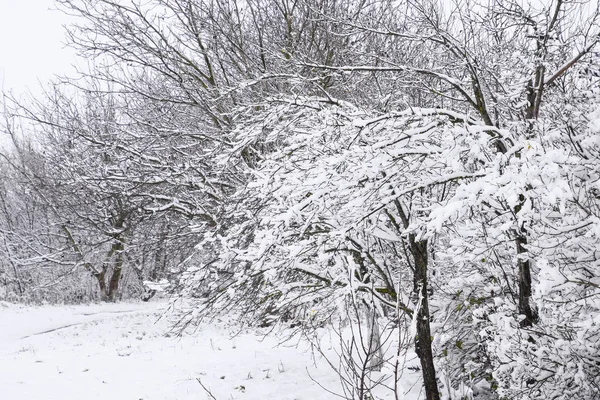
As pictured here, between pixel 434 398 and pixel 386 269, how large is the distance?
1.48 m

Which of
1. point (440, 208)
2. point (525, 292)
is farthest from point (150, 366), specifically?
point (440, 208)

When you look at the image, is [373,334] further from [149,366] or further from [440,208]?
[149,366]

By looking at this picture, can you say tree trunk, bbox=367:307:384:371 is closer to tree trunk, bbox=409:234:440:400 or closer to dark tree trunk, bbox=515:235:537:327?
tree trunk, bbox=409:234:440:400

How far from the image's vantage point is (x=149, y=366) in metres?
7.09

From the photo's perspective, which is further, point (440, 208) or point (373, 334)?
point (373, 334)

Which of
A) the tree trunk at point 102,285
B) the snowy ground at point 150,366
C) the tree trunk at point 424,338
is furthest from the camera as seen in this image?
the tree trunk at point 102,285

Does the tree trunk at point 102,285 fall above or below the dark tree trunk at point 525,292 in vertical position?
below

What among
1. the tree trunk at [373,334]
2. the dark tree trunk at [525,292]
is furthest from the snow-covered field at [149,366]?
the dark tree trunk at [525,292]

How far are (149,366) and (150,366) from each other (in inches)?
0.7

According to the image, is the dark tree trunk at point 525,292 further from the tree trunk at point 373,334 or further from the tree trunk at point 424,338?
the tree trunk at point 373,334

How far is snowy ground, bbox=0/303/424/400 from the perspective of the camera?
5.86 meters

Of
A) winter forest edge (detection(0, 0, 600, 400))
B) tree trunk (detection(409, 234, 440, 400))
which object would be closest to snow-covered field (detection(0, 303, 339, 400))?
winter forest edge (detection(0, 0, 600, 400))

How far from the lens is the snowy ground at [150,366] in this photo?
19.2 ft

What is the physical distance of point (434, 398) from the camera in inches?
183
